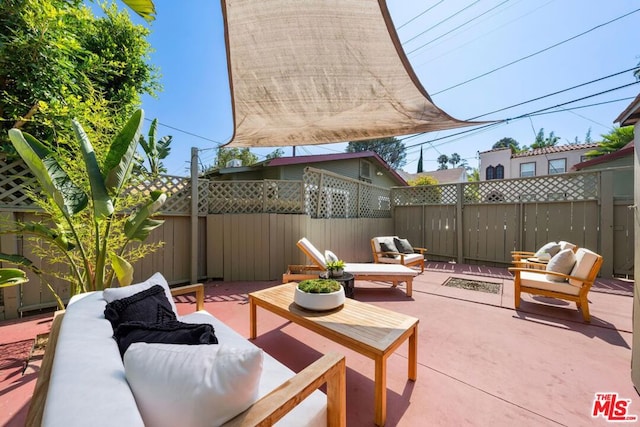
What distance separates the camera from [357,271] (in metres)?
4.52

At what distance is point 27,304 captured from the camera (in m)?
3.46

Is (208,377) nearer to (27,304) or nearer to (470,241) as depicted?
(27,304)

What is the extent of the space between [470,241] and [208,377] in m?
8.01

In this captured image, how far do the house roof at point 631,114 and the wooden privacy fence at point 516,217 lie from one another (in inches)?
196

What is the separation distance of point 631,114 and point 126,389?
3.75m

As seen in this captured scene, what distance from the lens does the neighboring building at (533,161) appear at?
14.2 metres

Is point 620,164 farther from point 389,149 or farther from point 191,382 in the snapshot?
point 389,149

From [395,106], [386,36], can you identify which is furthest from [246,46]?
[395,106]

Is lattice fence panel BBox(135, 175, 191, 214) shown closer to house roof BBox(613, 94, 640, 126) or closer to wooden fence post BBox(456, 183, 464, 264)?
house roof BBox(613, 94, 640, 126)

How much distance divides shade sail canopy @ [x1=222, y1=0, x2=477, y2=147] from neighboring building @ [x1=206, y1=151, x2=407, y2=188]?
15.8 feet

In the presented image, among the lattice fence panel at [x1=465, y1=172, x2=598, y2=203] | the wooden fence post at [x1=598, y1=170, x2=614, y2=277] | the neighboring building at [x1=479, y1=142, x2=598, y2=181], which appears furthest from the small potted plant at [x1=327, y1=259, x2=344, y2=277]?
the neighboring building at [x1=479, y1=142, x2=598, y2=181]

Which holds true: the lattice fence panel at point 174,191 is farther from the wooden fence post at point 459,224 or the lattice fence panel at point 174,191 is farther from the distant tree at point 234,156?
the distant tree at point 234,156

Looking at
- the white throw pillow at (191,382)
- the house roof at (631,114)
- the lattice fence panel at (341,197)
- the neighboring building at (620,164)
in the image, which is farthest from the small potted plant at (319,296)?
the neighboring building at (620,164)

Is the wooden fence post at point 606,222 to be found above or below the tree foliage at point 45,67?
below
